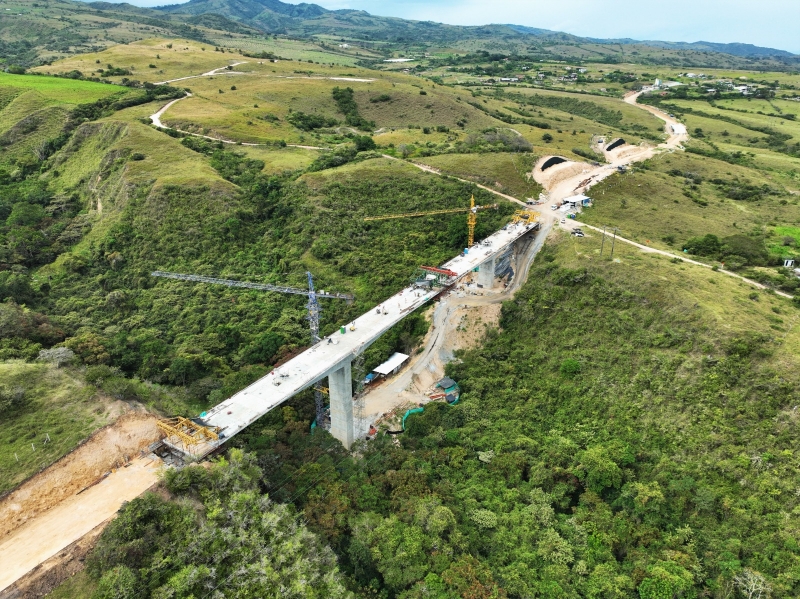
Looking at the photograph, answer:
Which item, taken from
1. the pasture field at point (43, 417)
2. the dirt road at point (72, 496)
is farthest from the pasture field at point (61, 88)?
the dirt road at point (72, 496)

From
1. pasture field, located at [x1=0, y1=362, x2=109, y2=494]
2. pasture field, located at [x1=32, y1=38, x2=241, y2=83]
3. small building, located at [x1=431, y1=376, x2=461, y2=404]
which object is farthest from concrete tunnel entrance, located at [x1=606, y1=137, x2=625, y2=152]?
pasture field, located at [x1=32, y1=38, x2=241, y2=83]

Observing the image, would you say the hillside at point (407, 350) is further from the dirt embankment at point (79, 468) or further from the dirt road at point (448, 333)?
the dirt embankment at point (79, 468)

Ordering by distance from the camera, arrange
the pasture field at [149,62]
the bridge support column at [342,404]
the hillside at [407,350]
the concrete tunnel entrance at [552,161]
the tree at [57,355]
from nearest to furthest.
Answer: the hillside at [407,350], the tree at [57,355], the bridge support column at [342,404], the concrete tunnel entrance at [552,161], the pasture field at [149,62]

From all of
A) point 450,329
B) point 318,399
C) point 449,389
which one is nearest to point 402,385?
point 449,389

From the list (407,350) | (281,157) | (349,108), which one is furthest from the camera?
(349,108)

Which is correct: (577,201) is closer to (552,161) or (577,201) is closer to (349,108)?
(552,161)

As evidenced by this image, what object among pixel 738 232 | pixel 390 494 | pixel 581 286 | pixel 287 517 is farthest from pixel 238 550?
pixel 738 232

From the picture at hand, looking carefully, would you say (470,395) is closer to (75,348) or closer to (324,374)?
(324,374)
